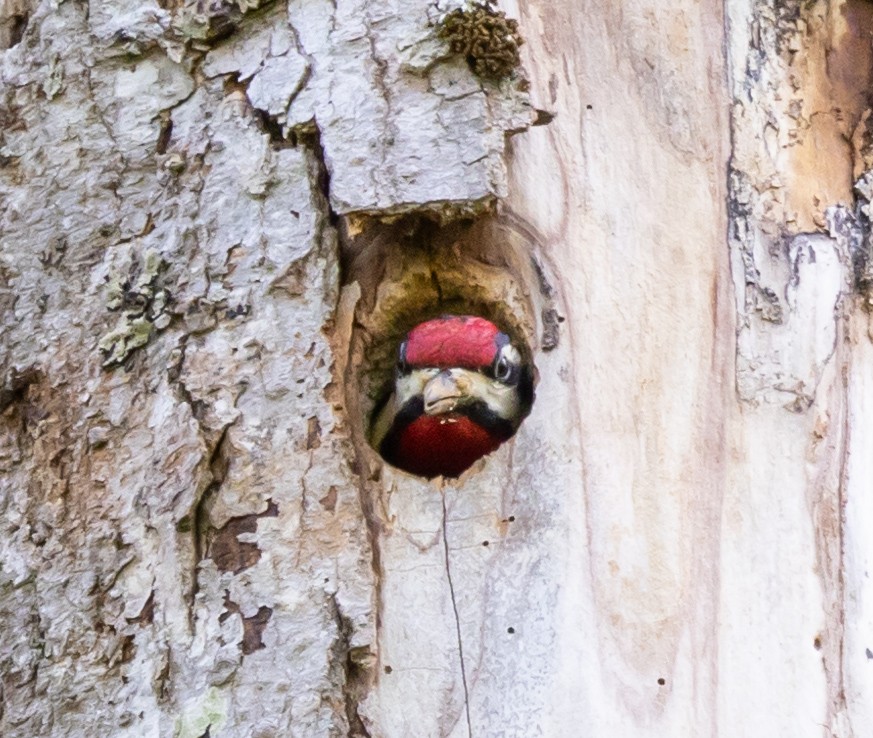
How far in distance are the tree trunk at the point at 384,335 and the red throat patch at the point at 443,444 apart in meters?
0.65

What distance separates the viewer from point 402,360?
3.01 m

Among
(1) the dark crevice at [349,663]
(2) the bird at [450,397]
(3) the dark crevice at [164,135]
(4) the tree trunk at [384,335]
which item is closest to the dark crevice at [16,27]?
(4) the tree trunk at [384,335]

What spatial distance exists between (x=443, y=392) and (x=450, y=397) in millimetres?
20

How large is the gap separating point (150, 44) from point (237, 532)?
3.13 feet

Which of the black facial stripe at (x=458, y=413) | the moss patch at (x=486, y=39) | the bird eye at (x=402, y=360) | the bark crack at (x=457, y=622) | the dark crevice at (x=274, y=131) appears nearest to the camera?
the bark crack at (x=457, y=622)

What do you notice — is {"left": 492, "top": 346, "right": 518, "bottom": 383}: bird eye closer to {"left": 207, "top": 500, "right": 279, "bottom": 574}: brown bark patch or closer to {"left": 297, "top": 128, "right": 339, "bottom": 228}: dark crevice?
{"left": 297, "top": 128, "right": 339, "bottom": 228}: dark crevice

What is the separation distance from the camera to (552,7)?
99.3 inches

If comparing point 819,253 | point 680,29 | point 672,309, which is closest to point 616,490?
point 672,309

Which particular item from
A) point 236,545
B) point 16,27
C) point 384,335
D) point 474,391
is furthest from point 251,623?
point 16,27

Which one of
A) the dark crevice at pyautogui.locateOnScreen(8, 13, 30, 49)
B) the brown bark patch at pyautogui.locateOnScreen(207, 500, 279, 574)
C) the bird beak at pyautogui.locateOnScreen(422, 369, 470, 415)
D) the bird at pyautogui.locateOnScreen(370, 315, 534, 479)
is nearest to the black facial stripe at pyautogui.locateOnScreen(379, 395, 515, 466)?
the bird at pyautogui.locateOnScreen(370, 315, 534, 479)

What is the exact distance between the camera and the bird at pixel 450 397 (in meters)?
2.98

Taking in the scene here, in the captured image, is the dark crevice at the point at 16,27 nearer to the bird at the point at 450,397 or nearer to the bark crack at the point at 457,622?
the bird at the point at 450,397

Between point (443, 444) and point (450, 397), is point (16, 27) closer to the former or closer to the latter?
point (450, 397)

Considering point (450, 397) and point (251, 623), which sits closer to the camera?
point (251, 623)
